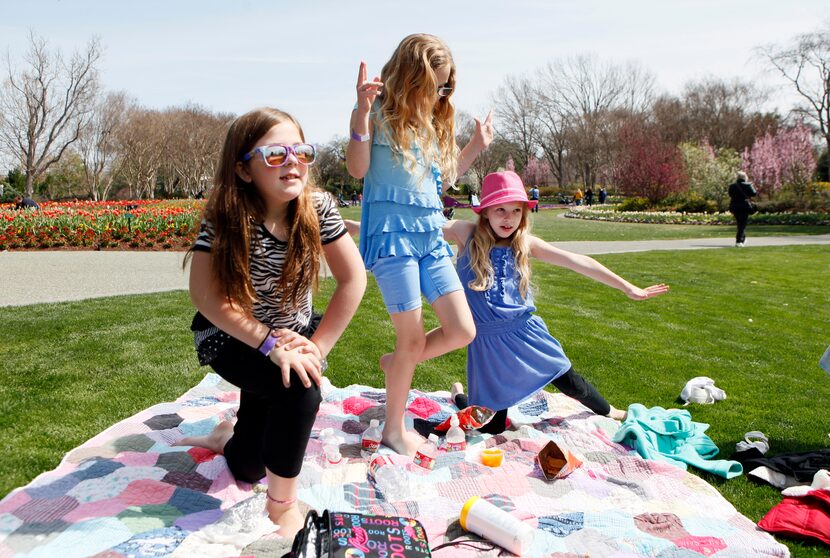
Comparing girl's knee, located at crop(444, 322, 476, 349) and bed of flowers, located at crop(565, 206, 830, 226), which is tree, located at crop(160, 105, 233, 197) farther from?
girl's knee, located at crop(444, 322, 476, 349)

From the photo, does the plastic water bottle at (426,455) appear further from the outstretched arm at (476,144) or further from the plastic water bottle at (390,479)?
the outstretched arm at (476,144)

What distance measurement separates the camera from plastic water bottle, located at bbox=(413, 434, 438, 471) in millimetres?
3283

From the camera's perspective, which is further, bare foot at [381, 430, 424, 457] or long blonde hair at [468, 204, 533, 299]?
long blonde hair at [468, 204, 533, 299]

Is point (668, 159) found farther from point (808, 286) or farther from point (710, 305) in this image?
point (710, 305)

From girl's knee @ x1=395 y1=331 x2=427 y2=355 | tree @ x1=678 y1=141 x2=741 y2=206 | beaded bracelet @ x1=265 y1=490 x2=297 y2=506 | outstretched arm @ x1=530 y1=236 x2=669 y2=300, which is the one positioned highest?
tree @ x1=678 y1=141 x2=741 y2=206

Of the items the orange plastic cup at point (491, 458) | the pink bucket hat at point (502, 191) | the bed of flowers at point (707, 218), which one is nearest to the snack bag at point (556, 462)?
the orange plastic cup at point (491, 458)

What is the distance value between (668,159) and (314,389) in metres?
34.6

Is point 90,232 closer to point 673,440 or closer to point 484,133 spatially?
point 484,133

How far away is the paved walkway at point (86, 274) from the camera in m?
8.15

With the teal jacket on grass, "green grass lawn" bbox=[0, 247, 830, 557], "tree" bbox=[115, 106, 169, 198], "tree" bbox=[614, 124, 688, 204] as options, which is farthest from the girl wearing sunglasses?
"tree" bbox=[115, 106, 169, 198]

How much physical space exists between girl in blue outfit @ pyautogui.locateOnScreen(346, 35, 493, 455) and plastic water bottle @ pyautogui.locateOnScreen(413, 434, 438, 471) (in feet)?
0.26

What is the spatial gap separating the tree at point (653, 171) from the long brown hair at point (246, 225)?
32.7 metres

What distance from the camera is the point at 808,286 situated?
9.71 metres

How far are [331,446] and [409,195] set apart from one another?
4.41ft
